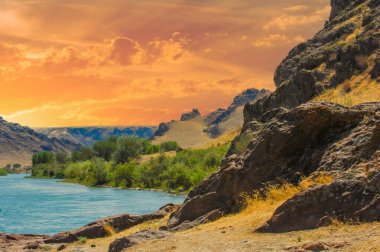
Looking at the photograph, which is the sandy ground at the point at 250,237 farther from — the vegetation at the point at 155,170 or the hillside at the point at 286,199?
the vegetation at the point at 155,170

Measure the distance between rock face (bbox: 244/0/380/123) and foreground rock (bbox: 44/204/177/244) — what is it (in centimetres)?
6482

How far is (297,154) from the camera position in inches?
890

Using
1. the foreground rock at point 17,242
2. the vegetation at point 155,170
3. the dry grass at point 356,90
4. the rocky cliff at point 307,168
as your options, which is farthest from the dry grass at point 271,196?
the vegetation at point 155,170

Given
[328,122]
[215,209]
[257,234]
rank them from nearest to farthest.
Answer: [257,234] → [328,122] → [215,209]

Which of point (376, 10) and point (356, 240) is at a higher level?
point (376, 10)

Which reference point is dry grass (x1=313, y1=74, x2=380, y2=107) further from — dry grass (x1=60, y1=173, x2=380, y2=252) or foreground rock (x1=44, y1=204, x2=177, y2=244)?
dry grass (x1=60, y1=173, x2=380, y2=252)

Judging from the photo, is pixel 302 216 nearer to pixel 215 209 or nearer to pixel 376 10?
pixel 215 209

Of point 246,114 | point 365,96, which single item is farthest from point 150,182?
point 365,96

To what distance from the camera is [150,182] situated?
12319 cm

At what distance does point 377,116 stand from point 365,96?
2464 inches

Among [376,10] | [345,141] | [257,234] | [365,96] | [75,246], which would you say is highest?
[376,10]

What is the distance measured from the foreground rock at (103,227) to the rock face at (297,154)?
17.4 feet

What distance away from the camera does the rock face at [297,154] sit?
19.1 metres

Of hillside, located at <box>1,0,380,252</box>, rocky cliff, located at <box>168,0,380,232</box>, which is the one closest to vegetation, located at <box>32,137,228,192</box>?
hillside, located at <box>1,0,380,252</box>
